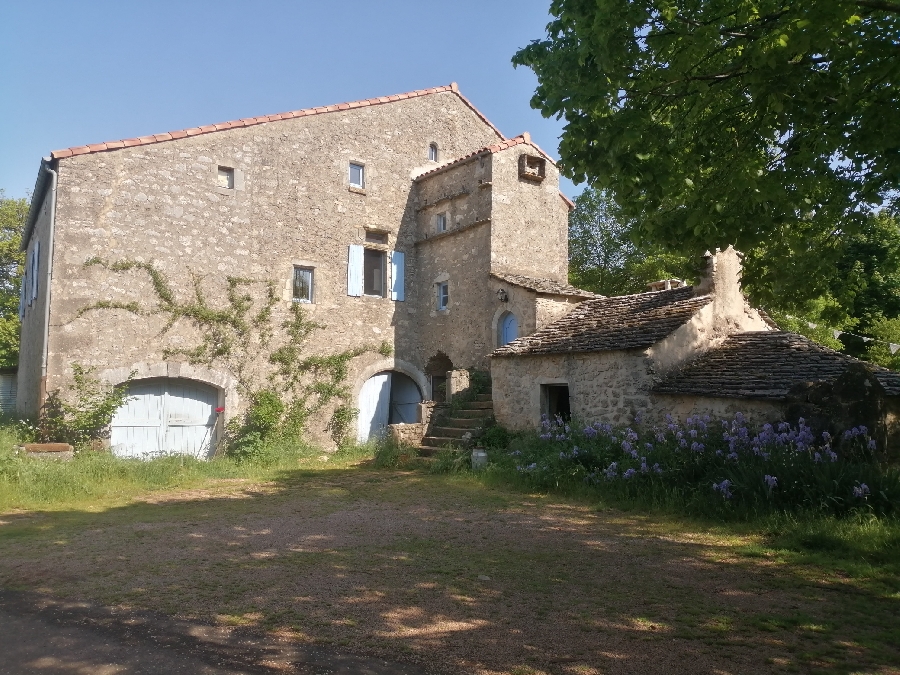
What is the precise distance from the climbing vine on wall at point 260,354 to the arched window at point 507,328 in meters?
3.82

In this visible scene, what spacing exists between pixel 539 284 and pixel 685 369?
452 centimetres

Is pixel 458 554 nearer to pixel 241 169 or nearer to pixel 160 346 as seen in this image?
pixel 160 346

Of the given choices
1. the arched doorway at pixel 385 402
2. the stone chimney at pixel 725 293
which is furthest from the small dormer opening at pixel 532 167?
the arched doorway at pixel 385 402

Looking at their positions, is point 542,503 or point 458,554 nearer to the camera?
point 458,554

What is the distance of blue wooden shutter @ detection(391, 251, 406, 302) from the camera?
1714 cm

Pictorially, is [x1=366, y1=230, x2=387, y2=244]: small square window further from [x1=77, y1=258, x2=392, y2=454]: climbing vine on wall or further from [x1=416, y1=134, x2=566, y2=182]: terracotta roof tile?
[x1=77, y1=258, x2=392, y2=454]: climbing vine on wall

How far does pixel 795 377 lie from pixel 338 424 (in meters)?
10.4

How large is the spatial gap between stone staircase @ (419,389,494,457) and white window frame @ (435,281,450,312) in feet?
10.2

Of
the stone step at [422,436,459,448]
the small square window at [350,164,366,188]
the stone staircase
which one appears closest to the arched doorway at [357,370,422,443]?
the stone staircase

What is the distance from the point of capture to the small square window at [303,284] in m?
15.8

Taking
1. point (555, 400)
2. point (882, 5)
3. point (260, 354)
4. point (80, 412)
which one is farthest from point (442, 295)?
point (882, 5)

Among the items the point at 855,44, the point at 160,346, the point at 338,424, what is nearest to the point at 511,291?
the point at 338,424

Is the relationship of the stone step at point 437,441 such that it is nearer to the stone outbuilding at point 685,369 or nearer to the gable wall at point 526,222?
the stone outbuilding at point 685,369

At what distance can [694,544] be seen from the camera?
6.43 meters
